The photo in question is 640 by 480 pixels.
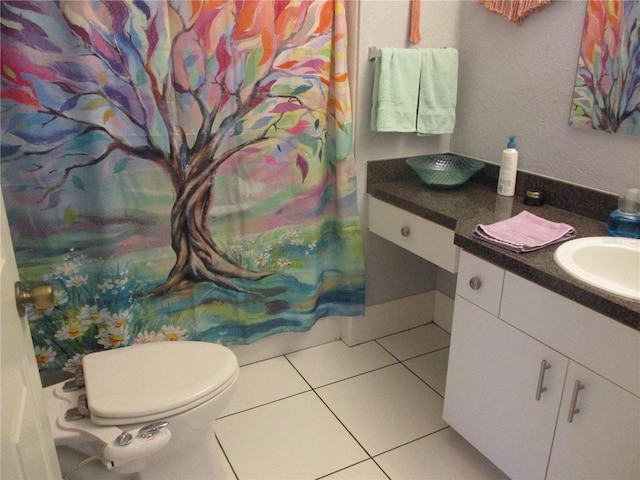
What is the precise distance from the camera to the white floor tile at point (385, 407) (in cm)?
184

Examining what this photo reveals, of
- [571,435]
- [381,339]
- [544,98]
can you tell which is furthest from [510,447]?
[544,98]

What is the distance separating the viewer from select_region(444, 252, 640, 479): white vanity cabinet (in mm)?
1181

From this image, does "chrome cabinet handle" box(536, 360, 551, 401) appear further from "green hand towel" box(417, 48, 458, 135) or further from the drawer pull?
"green hand towel" box(417, 48, 458, 135)

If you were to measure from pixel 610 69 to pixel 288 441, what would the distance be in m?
1.63

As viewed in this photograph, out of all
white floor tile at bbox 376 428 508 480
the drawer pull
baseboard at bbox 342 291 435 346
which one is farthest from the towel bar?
white floor tile at bbox 376 428 508 480

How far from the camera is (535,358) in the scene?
4.49ft

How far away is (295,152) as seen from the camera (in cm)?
196

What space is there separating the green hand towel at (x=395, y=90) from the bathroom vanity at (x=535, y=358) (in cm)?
37

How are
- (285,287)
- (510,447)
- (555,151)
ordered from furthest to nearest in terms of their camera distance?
1. (285,287)
2. (555,151)
3. (510,447)

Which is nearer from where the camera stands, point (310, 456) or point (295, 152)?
point (310, 456)

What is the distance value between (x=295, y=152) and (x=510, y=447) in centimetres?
123

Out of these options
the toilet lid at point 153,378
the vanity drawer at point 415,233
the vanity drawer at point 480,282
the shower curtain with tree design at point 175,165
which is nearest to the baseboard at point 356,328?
the shower curtain with tree design at point 175,165

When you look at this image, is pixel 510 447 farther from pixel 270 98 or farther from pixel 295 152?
pixel 270 98

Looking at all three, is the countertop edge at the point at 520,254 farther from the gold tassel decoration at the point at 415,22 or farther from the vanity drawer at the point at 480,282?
the gold tassel decoration at the point at 415,22
